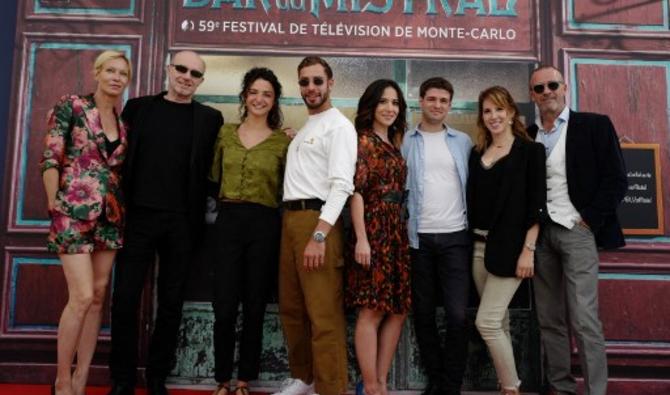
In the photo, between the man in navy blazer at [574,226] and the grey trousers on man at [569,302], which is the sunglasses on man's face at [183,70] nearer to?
the man in navy blazer at [574,226]

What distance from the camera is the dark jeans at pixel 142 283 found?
9.72ft

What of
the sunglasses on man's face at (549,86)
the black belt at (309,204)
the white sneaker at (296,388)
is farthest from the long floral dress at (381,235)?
the sunglasses on man's face at (549,86)

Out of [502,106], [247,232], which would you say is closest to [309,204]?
[247,232]

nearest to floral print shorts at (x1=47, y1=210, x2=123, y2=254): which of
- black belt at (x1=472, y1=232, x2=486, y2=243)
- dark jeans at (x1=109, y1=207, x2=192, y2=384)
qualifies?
dark jeans at (x1=109, y1=207, x2=192, y2=384)

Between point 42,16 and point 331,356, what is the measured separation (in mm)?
3254

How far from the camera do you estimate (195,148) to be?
3.05 m

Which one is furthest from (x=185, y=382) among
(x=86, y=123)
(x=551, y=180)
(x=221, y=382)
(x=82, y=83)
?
(x=551, y=180)

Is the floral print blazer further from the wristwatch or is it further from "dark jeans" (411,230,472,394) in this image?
"dark jeans" (411,230,472,394)

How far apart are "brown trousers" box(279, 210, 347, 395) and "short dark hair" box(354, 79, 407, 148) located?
0.62 m

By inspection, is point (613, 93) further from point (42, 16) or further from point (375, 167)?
point (42, 16)

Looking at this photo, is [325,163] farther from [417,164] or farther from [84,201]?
[84,201]

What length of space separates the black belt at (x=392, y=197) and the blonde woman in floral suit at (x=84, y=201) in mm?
1507

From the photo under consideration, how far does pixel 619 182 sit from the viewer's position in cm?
286

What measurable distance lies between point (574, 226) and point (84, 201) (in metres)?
2.74
